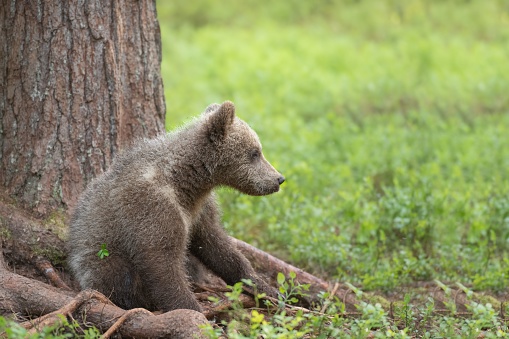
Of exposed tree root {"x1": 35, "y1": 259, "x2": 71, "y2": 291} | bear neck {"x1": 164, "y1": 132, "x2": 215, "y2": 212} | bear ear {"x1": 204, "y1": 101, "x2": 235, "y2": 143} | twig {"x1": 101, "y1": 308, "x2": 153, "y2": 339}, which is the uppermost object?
bear ear {"x1": 204, "y1": 101, "x2": 235, "y2": 143}

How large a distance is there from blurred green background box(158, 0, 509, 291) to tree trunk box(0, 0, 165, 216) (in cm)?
103

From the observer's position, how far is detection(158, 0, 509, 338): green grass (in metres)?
8.27

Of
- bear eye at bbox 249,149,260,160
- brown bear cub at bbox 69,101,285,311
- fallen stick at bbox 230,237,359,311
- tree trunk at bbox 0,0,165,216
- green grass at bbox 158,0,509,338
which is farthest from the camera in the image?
green grass at bbox 158,0,509,338

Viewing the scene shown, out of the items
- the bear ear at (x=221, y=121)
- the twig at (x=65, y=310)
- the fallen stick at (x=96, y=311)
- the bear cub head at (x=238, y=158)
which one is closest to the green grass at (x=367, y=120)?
the bear cub head at (x=238, y=158)

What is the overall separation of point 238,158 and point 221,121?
0.36 metres

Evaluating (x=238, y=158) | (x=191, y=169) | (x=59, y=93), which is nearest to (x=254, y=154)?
(x=238, y=158)

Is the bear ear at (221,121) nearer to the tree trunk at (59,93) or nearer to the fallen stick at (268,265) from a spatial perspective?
the tree trunk at (59,93)

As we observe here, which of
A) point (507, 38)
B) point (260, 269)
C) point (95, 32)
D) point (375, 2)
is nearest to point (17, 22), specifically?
point (95, 32)

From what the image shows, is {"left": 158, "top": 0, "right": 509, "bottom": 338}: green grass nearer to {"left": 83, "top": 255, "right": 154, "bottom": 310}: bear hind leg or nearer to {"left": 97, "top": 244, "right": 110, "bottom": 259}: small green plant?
{"left": 83, "top": 255, "right": 154, "bottom": 310}: bear hind leg

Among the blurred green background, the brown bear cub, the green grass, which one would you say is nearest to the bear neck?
the brown bear cub

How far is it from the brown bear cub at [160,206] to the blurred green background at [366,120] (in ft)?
4.76

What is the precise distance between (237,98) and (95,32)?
8355mm

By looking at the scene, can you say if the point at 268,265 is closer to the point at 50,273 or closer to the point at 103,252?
the point at 103,252

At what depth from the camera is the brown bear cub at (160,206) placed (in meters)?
5.73
